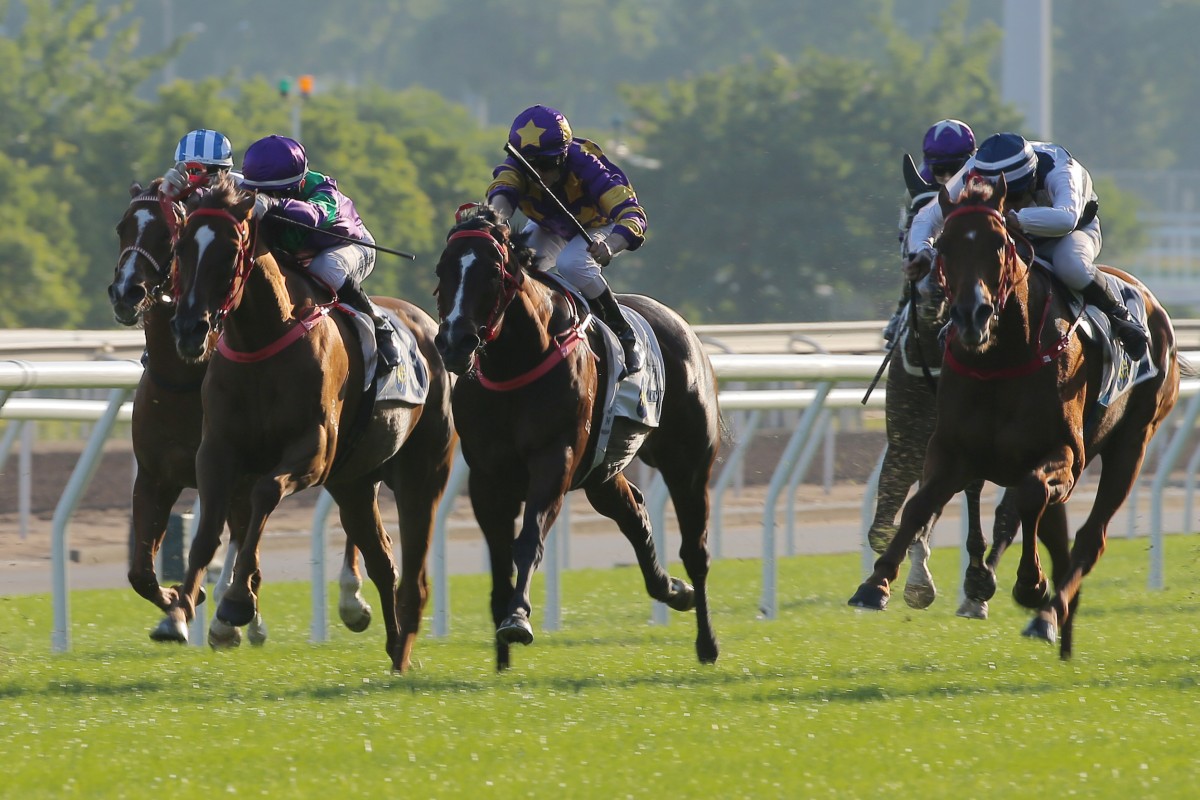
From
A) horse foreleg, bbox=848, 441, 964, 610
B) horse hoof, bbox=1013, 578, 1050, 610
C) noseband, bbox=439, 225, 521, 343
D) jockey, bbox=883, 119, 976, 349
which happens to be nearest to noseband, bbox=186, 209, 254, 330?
noseband, bbox=439, 225, 521, 343

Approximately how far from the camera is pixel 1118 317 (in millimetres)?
7512

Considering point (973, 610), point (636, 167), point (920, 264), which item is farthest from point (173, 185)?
point (636, 167)

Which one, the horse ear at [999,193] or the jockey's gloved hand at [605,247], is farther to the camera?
the jockey's gloved hand at [605,247]

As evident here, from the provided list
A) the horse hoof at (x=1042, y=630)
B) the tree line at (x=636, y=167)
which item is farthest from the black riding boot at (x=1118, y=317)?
the tree line at (x=636, y=167)

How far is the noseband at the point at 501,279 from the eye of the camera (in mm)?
6551

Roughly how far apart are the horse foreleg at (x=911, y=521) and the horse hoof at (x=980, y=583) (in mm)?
1009

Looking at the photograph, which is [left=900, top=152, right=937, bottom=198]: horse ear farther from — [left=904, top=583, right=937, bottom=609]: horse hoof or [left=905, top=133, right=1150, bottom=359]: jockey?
[left=904, top=583, right=937, bottom=609]: horse hoof

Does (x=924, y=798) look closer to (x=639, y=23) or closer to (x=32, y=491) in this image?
(x=32, y=491)

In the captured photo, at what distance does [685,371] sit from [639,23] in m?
87.2

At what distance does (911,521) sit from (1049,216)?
3.92 ft

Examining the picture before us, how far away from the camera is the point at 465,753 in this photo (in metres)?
5.32

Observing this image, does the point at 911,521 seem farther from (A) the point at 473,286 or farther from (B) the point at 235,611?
(B) the point at 235,611

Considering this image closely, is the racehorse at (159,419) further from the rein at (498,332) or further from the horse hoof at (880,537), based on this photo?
the horse hoof at (880,537)

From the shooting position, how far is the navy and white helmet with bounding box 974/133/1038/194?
288 inches
